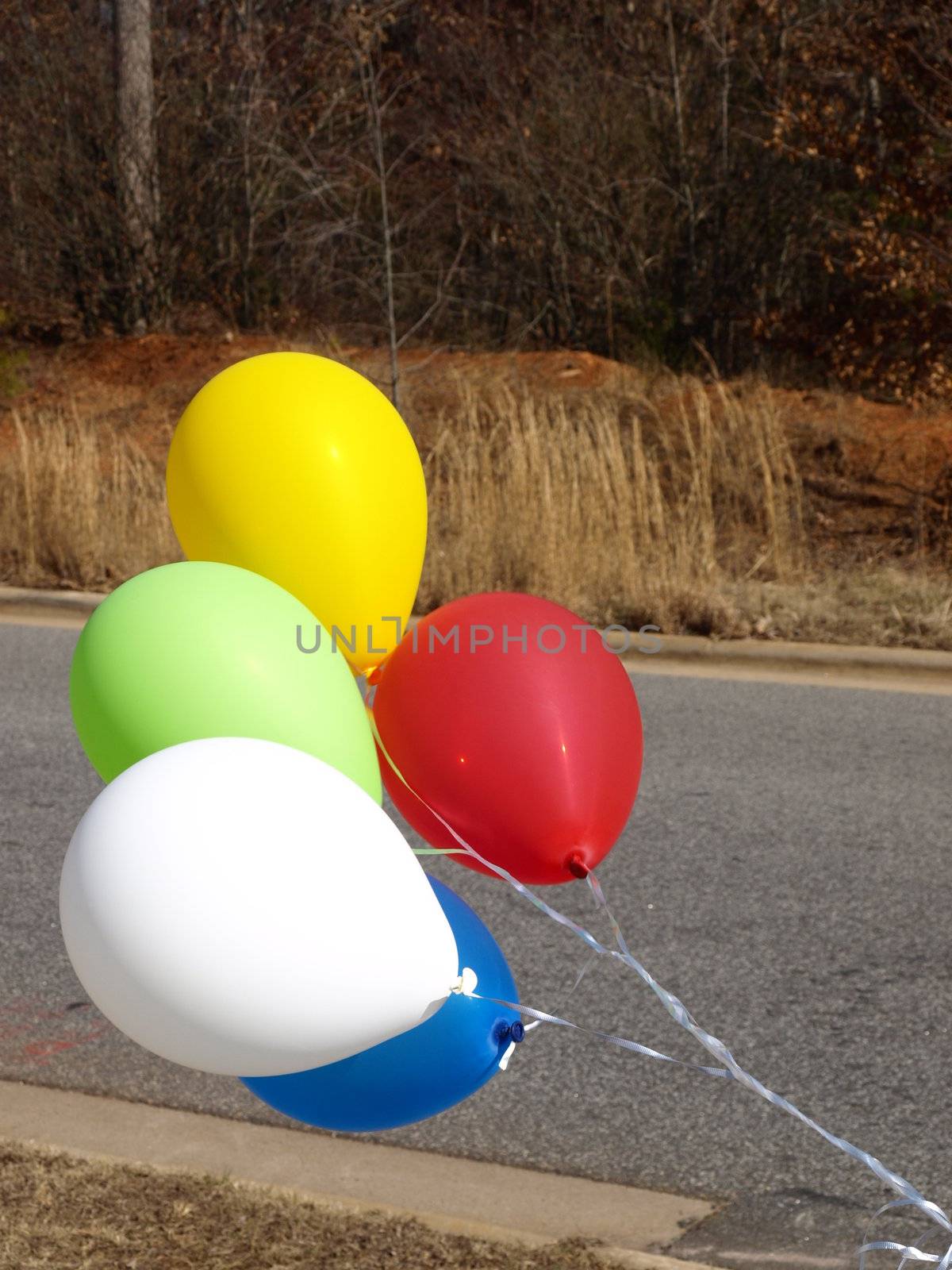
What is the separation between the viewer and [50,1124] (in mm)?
3096

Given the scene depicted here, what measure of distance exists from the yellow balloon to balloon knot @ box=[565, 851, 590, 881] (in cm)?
49

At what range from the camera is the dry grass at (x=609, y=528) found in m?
7.86

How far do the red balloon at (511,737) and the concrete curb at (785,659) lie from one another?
15.8ft

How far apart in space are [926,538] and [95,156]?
9.17 m

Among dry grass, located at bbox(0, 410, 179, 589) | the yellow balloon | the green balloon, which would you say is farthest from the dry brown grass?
the green balloon

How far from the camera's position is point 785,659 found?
7332mm

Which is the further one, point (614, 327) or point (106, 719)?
point (614, 327)

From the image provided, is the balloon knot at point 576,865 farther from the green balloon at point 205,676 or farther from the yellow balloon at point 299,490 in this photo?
the yellow balloon at point 299,490

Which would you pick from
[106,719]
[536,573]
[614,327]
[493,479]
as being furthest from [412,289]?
[106,719]

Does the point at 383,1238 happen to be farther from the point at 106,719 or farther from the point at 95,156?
the point at 95,156

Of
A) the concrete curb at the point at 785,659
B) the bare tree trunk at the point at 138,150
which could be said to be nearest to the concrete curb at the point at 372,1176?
the concrete curb at the point at 785,659

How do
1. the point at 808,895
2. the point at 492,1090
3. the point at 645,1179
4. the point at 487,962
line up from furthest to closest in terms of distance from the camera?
1. the point at 808,895
2. the point at 492,1090
3. the point at 645,1179
4. the point at 487,962

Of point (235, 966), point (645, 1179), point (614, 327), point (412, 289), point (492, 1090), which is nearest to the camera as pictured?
point (235, 966)

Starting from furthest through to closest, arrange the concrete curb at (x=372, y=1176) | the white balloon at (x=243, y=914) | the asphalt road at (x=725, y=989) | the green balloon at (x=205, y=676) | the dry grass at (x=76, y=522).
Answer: the dry grass at (x=76, y=522), the asphalt road at (x=725, y=989), the concrete curb at (x=372, y=1176), the green balloon at (x=205, y=676), the white balloon at (x=243, y=914)
